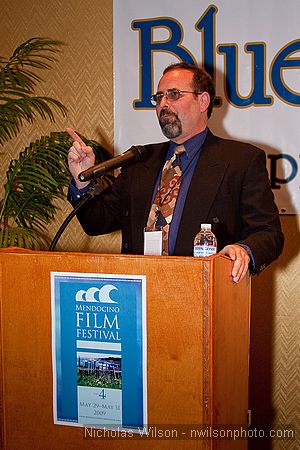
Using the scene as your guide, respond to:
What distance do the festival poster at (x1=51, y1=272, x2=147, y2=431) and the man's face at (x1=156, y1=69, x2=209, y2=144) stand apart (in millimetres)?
927

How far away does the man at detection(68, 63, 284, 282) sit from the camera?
1998 mm

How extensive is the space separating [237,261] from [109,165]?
0.47 metres

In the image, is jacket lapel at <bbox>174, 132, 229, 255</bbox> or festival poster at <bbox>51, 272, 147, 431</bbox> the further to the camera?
jacket lapel at <bbox>174, 132, 229, 255</bbox>

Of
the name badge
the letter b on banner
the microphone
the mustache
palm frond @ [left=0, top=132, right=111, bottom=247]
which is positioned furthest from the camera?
the letter b on banner

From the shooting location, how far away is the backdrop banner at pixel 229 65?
2832 millimetres

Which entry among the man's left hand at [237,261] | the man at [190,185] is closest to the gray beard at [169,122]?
the man at [190,185]

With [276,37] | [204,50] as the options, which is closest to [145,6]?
[204,50]

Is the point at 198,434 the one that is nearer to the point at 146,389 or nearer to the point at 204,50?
the point at 146,389

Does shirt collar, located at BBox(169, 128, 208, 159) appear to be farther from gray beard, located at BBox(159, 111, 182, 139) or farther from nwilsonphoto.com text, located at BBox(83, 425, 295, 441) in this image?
nwilsonphoto.com text, located at BBox(83, 425, 295, 441)

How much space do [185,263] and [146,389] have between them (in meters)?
0.30

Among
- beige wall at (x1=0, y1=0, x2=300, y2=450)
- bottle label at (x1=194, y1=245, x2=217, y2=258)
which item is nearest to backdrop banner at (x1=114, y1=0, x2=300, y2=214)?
beige wall at (x1=0, y1=0, x2=300, y2=450)

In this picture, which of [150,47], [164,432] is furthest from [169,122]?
[164,432]

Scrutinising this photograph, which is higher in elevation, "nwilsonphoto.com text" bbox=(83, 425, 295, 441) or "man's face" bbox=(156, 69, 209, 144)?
"man's face" bbox=(156, 69, 209, 144)

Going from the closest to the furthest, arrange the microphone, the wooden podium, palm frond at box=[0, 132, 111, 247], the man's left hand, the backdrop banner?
the wooden podium → the man's left hand → the microphone → palm frond at box=[0, 132, 111, 247] → the backdrop banner
